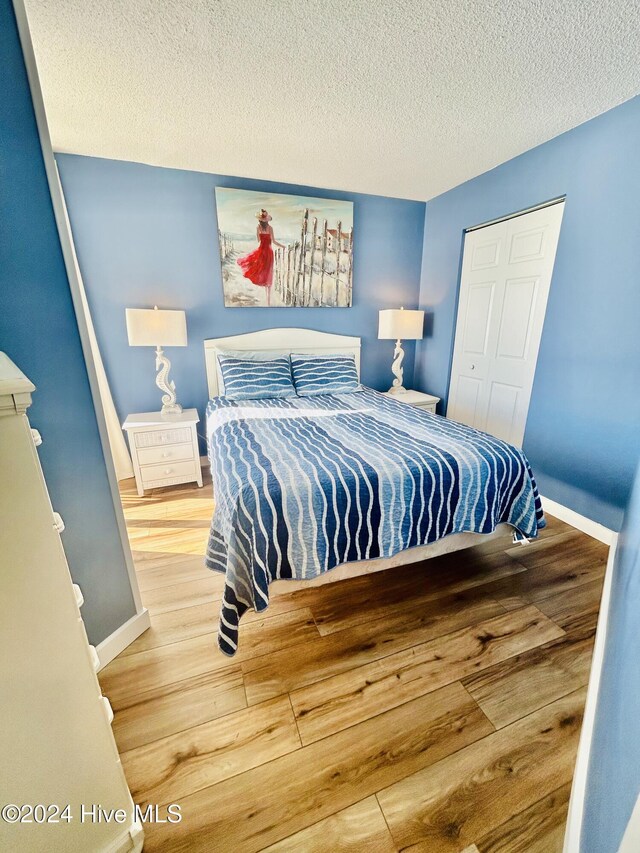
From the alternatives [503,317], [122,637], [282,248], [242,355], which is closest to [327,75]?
[282,248]

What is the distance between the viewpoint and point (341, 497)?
1.43 m

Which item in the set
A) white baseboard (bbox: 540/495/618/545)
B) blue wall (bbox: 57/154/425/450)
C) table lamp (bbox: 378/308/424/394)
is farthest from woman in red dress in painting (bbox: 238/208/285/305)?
white baseboard (bbox: 540/495/618/545)

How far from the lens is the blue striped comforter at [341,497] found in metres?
1.34

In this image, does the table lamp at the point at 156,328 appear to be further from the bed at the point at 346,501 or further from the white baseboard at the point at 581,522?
the white baseboard at the point at 581,522

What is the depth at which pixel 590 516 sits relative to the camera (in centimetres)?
221

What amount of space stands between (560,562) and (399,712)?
4.43 ft

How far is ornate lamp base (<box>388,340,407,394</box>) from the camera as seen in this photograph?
139 inches

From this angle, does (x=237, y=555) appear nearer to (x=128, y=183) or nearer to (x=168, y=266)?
(x=168, y=266)

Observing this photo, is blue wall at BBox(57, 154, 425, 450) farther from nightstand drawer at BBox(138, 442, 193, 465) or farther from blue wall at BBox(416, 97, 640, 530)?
blue wall at BBox(416, 97, 640, 530)

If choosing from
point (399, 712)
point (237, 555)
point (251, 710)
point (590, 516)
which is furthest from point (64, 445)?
point (590, 516)

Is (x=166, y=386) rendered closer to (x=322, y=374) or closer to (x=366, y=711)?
(x=322, y=374)

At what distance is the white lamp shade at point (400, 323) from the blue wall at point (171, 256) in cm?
30

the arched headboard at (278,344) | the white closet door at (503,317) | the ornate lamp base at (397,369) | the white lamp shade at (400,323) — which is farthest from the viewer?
the ornate lamp base at (397,369)

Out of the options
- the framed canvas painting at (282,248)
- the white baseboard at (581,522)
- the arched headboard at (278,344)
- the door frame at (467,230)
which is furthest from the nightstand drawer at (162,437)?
the white baseboard at (581,522)
